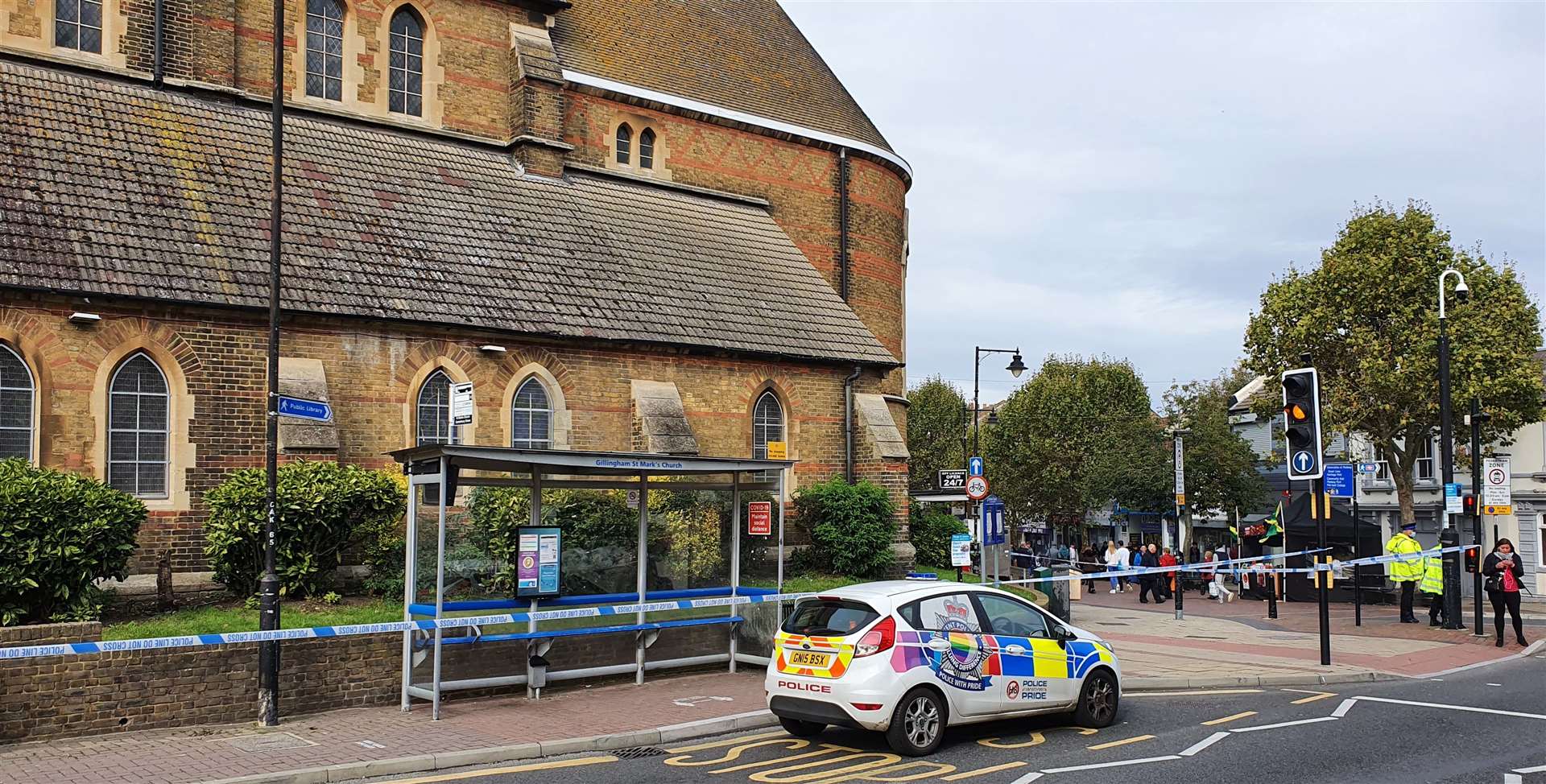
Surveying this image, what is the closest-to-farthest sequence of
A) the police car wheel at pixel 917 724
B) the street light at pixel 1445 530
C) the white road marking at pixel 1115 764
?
the white road marking at pixel 1115 764
the police car wheel at pixel 917 724
the street light at pixel 1445 530

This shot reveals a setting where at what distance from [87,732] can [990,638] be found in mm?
8092

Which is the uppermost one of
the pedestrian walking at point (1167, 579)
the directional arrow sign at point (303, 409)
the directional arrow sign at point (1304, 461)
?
the directional arrow sign at point (303, 409)

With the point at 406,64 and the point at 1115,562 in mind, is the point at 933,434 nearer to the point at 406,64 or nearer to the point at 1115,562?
the point at 1115,562

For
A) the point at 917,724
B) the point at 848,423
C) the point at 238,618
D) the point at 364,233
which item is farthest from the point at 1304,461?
the point at 364,233

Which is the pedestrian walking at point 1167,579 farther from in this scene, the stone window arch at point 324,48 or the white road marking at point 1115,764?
the stone window arch at point 324,48

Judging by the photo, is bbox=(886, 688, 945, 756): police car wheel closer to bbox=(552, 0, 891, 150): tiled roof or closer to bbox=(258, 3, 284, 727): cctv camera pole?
bbox=(258, 3, 284, 727): cctv camera pole

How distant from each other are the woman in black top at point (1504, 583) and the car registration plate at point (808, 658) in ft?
41.1

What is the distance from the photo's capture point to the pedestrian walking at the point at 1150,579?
29112mm

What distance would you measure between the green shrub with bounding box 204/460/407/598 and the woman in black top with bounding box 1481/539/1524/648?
16.1 metres

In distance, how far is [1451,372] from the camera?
29.3 metres

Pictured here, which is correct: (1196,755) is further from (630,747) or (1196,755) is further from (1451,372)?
(1451,372)

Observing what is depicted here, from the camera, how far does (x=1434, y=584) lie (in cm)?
2019

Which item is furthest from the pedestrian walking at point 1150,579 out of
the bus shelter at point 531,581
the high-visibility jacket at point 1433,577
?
the bus shelter at point 531,581

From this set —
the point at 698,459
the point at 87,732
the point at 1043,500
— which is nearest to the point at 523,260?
the point at 698,459
